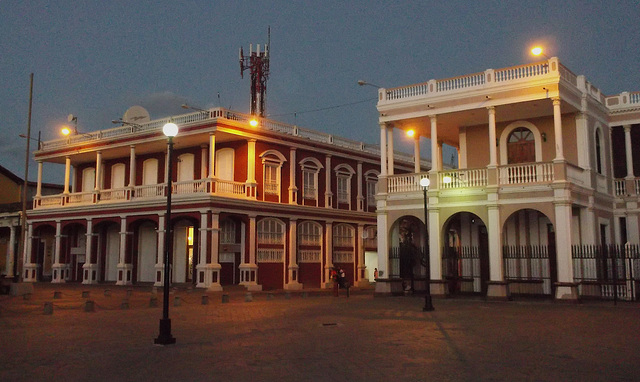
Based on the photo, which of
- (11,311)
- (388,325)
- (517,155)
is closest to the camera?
(388,325)

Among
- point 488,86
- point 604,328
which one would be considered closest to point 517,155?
point 488,86

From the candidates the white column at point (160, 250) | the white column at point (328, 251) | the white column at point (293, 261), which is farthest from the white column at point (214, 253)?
the white column at point (328, 251)

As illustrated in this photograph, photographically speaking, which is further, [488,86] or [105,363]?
[488,86]

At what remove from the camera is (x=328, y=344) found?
1336cm

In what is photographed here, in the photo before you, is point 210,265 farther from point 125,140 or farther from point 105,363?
point 105,363

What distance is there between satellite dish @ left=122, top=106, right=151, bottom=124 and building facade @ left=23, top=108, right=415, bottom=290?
53 centimetres

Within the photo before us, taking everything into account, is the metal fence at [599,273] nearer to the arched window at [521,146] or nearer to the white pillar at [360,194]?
the arched window at [521,146]

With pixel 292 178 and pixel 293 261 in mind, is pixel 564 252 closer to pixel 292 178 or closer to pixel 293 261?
pixel 293 261

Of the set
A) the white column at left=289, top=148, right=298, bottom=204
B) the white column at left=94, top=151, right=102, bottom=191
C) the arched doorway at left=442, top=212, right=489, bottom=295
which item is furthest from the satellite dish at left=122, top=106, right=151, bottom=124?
the arched doorway at left=442, top=212, right=489, bottom=295

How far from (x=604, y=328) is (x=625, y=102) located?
18611 mm

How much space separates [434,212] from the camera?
1096 inches

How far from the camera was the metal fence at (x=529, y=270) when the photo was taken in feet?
88.9

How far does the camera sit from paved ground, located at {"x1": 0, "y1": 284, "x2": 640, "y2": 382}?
33.2 feet

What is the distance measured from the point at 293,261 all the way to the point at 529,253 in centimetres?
1483
